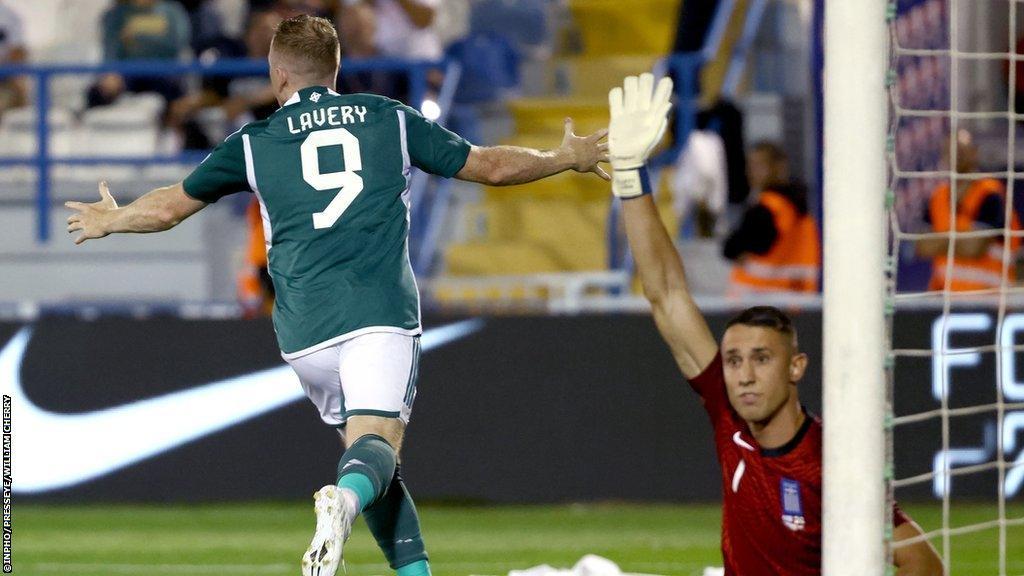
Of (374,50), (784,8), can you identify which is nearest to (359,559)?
(374,50)

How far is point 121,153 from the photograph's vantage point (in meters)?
13.4

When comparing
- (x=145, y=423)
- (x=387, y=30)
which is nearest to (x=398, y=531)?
(x=145, y=423)

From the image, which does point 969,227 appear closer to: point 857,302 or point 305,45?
point 305,45

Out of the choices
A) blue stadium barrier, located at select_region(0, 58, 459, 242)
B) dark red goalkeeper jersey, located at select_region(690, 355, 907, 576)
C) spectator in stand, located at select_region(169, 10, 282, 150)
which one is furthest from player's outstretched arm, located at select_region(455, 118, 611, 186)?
spectator in stand, located at select_region(169, 10, 282, 150)

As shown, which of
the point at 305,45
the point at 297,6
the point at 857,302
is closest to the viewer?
the point at 857,302

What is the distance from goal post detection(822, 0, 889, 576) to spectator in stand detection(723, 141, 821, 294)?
692cm

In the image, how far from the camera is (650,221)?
14.8ft

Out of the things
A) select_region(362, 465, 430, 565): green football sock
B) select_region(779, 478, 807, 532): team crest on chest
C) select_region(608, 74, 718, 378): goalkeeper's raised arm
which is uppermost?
select_region(608, 74, 718, 378): goalkeeper's raised arm

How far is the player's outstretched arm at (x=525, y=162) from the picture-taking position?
17.5 feet

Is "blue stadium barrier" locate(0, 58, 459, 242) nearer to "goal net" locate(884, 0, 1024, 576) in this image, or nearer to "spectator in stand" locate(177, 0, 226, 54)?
"spectator in stand" locate(177, 0, 226, 54)

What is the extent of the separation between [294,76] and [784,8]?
9.89 m

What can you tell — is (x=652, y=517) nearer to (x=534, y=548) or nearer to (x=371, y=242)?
(x=534, y=548)

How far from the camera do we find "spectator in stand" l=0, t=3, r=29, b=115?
13953 millimetres

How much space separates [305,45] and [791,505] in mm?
2076
